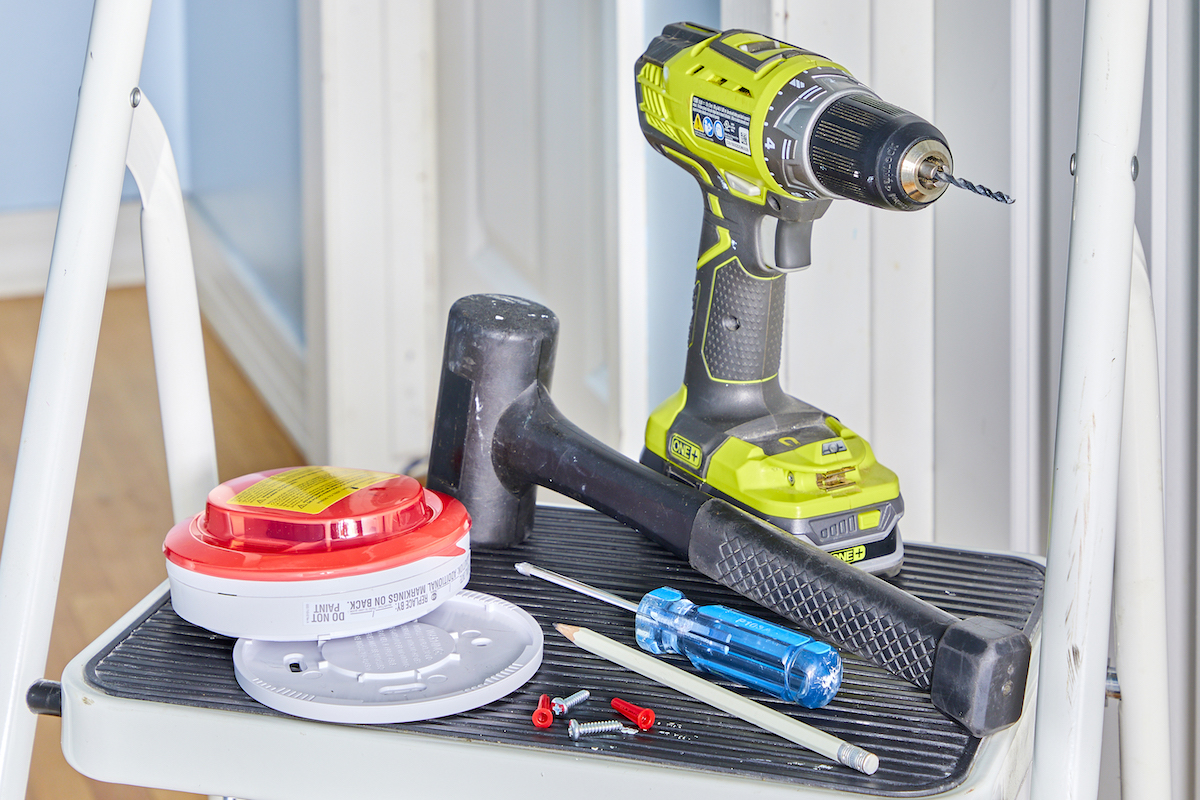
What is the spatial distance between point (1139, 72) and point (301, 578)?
348 millimetres

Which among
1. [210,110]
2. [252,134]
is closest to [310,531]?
[252,134]

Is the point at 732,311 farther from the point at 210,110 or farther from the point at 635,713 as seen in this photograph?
the point at 210,110

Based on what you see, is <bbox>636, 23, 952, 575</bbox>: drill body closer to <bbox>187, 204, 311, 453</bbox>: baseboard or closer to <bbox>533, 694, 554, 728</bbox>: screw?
<bbox>533, 694, 554, 728</bbox>: screw

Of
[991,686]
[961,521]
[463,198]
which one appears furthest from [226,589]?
[463,198]

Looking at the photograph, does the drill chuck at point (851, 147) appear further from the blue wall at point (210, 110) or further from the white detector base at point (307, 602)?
the blue wall at point (210, 110)

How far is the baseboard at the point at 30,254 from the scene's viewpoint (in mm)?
2785

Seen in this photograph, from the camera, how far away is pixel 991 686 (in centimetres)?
43

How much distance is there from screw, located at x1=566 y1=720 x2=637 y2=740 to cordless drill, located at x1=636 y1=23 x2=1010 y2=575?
162mm

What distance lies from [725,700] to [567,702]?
0.19 feet

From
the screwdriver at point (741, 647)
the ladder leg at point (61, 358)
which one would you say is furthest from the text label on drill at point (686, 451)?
the ladder leg at point (61, 358)

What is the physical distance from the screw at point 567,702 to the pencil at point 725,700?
31mm

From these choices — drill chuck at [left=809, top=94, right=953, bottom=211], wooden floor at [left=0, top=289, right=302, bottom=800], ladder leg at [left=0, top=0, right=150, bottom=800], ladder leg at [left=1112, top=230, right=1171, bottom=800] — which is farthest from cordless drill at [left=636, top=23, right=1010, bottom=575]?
wooden floor at [left=0, top=289, right=302, bottom=800]

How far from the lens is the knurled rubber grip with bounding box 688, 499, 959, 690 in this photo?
0.46m

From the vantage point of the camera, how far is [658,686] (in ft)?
1.58
